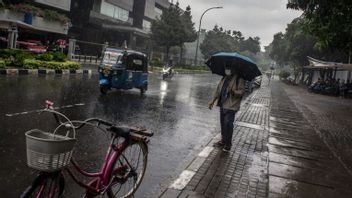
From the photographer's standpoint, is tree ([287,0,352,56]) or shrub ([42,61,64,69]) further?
shrub ([42,61,64,69])

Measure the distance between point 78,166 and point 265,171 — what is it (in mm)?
4067

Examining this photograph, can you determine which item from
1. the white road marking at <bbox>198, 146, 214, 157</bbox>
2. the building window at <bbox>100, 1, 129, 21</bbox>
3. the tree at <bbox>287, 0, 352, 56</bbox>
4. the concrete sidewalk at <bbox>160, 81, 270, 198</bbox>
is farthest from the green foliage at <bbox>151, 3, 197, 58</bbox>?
the white road marking at <bbox>198, 146, 214, 157</bbox>

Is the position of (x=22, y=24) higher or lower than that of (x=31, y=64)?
higher

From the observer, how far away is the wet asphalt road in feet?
19.1

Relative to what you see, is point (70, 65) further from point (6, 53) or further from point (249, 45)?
point (249, 45)

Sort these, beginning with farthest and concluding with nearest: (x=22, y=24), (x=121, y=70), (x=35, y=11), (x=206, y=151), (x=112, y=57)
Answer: (x=35, y=11) → (x=22, y=24) → (x=112, y=57) → (x=121, y=70) → (x=206, y=151)

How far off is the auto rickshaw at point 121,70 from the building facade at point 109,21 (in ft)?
87.4

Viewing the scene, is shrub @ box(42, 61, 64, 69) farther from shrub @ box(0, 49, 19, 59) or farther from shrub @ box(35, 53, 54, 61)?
shrub @ box(0, 49, 19, 59)

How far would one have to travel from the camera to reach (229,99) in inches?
337

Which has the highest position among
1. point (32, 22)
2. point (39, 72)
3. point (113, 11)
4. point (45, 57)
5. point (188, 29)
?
point (113, 11)

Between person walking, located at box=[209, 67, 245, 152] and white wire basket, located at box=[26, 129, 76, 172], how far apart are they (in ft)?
17.8

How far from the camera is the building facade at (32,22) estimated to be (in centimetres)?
2790

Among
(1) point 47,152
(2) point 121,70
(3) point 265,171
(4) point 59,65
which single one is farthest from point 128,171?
(4) point 59,65

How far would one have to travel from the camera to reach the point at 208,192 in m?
5.65
